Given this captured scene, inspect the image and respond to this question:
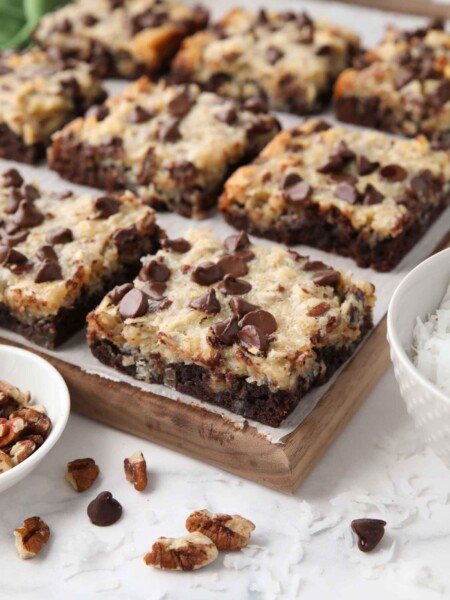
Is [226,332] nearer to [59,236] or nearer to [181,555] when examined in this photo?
[181,555]

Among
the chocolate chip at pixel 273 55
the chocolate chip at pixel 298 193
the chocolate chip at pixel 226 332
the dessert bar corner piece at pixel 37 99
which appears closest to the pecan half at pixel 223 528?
the chocolate chip at pixel 226 332

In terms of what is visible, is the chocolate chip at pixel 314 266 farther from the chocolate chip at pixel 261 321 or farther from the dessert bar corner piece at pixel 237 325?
the chocolate chip at pixel 261 321

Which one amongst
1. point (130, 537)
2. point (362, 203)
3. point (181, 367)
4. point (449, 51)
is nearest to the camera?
point (130, 537)

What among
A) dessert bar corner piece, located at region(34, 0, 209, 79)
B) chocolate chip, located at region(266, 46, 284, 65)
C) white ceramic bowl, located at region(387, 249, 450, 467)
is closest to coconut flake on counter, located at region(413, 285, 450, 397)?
white ceramic bowl, located at region(387, 249, 450, 467)

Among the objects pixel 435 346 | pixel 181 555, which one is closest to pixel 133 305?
pixel 181 555

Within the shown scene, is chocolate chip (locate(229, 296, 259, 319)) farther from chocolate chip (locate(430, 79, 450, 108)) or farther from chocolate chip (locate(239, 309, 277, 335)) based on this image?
chocolate chip (locate(430, 79, 450, 108))

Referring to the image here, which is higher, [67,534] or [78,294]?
[78,294]

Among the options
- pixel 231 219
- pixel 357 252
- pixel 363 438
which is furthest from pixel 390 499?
pixel 231 219

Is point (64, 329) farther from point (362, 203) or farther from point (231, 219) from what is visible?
point (362, 203)
